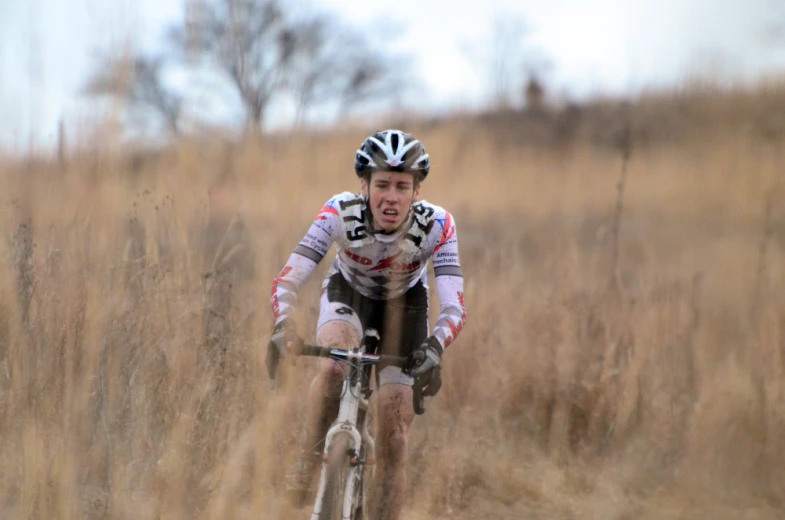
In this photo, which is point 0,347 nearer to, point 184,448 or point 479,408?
point 184,448

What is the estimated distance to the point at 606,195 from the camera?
11031mm

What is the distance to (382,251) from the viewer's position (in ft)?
11.8

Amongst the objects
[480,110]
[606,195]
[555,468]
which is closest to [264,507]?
[555,468]

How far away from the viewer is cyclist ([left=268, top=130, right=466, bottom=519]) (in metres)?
3.28

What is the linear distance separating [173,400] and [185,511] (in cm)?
54

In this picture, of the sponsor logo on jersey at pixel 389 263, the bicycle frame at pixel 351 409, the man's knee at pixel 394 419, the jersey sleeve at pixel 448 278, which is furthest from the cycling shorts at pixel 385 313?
the bicycle frame at pixel 351 409

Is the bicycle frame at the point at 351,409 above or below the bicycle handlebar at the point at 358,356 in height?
below

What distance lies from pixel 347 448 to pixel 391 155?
1229 mm

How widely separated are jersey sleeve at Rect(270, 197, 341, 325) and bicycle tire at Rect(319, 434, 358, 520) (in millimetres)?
584

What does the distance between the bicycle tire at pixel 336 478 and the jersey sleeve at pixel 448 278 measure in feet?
2.50

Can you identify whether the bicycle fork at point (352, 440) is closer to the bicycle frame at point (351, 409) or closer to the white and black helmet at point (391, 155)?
the bicycle frame at point (351, 409)

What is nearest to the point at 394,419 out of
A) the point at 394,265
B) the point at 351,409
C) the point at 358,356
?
the point at 351,409

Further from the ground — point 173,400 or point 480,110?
point 480,110

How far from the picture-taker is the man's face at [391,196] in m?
3.37
